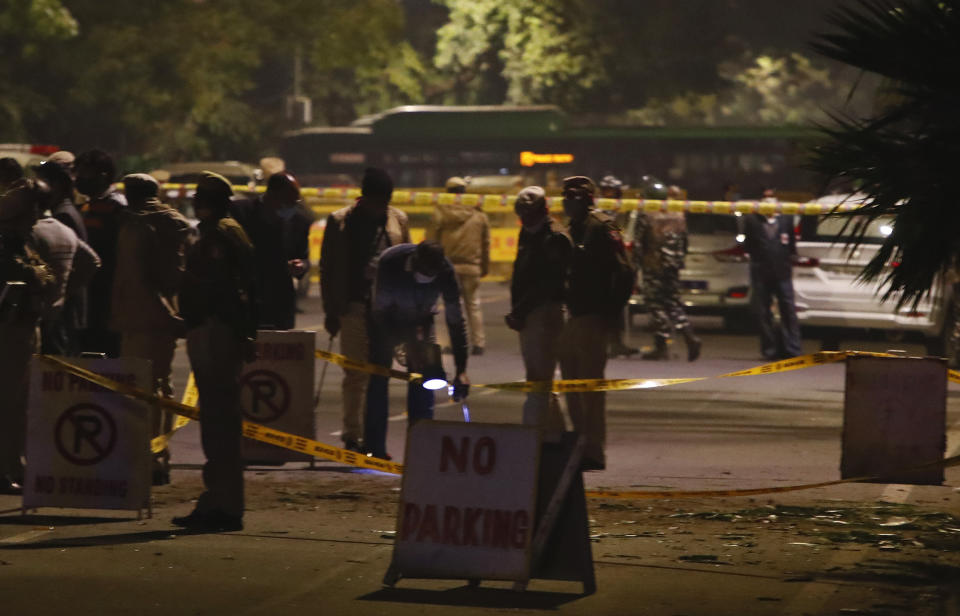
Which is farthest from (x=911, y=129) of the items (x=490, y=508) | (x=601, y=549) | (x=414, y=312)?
(x=414, y=312)

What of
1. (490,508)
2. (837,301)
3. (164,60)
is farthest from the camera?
(164,60)

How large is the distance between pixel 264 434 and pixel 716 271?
13.1 m

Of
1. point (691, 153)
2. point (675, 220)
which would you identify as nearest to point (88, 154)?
point (675, 220)

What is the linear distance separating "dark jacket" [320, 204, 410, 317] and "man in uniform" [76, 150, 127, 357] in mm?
1412

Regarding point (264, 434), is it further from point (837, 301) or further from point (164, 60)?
point (164, 60)

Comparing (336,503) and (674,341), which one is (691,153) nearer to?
(674,341)

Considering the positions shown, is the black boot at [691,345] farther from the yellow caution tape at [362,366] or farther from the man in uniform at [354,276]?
the yellow caution tape at [362,366]

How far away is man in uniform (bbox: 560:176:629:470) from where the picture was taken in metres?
11.9

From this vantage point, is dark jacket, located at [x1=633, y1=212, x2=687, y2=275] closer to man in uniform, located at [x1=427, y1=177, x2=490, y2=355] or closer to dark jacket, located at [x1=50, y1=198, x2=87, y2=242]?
man in uniform, located at [x1=427, y1=177, x2=490, y2=355]

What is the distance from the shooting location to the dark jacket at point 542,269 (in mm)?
11711

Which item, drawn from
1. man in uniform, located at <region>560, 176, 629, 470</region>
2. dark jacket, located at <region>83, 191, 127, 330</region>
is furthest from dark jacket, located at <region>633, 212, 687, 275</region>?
dark jacket, located at <region>83, 191, 127, 330</region>

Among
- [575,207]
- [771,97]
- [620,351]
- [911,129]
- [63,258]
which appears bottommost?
[620,351]

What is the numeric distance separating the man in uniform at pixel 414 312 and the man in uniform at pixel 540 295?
0.61m

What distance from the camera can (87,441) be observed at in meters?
9.36
